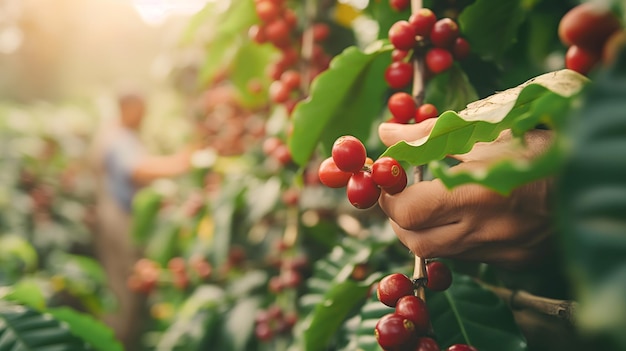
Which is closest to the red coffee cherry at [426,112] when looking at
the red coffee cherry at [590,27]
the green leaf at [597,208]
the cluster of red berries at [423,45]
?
the cluster of red berries at [423,45]

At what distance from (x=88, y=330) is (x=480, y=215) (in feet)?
2.30

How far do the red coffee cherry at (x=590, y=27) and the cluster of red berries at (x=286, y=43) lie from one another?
716mm

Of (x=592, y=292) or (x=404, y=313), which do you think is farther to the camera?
(x=404, y=313)

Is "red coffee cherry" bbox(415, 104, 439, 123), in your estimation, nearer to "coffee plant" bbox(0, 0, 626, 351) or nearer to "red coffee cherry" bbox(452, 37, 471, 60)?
"coffee plant" bbox(0, 0, 626, 351)

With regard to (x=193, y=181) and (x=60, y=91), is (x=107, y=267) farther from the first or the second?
(x=60, y=91)

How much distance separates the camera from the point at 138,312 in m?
3.18

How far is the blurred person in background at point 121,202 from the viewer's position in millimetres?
2855

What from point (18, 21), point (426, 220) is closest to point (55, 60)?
point (18, 21)

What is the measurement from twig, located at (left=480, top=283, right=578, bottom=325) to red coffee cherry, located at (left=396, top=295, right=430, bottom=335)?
0.18m

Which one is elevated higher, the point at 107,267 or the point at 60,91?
the point at 60,91

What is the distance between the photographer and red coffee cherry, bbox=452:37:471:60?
26.6 inches

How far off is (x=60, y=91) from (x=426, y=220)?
7.40 m

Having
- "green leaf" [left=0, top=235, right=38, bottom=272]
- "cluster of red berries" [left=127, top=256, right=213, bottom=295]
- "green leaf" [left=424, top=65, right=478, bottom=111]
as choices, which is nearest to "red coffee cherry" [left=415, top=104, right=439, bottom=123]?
"green leaf" [left=424, top=65, right=478, bottom=111]

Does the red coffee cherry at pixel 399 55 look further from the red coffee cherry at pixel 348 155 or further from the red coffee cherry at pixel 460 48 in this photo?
the red coffee cherry at pixel 348 155
